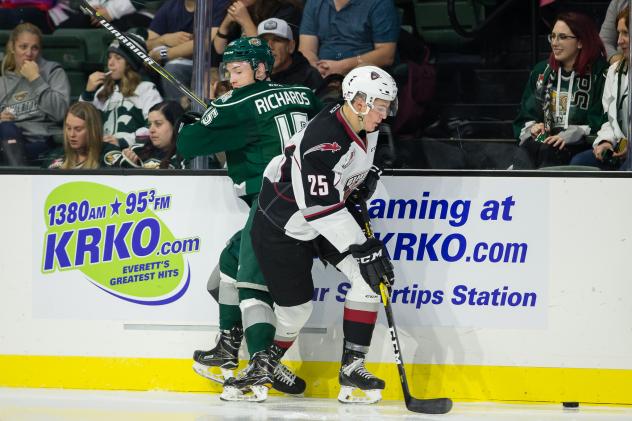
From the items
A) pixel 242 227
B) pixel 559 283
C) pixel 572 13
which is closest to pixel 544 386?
pixel 559 283

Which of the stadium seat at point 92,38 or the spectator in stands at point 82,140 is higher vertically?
the stadium seat at point 92,38

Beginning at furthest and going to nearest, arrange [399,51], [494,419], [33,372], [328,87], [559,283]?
[399,51] < [328,87] < [33,372] < [559,283] < [494,419]

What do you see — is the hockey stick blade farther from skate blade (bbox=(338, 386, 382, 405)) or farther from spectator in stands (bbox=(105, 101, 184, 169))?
spectator in stands (bbox=(105, 101, 184, 169))

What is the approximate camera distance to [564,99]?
4.87 meters

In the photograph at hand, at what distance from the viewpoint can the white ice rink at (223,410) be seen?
4.11 m

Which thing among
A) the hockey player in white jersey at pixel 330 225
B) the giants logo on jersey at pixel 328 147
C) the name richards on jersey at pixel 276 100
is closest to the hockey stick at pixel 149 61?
the name richards on jersey at pixel 276 100

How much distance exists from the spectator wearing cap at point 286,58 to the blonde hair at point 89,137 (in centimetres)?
83

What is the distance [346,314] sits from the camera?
14.0 feet

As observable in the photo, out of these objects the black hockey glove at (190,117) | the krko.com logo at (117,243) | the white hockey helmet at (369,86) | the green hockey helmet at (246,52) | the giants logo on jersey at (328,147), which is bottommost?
the krko.com logo at (117,243)

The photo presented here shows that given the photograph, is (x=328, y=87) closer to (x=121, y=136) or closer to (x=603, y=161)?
(x=121, y=136)

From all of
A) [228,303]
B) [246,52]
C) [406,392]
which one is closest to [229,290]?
[228,303]

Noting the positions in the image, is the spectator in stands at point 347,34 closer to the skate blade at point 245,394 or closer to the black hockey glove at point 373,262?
the black hockey glove at point 373,262

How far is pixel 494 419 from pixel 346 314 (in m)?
0.67

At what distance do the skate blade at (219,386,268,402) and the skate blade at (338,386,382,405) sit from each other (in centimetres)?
30
